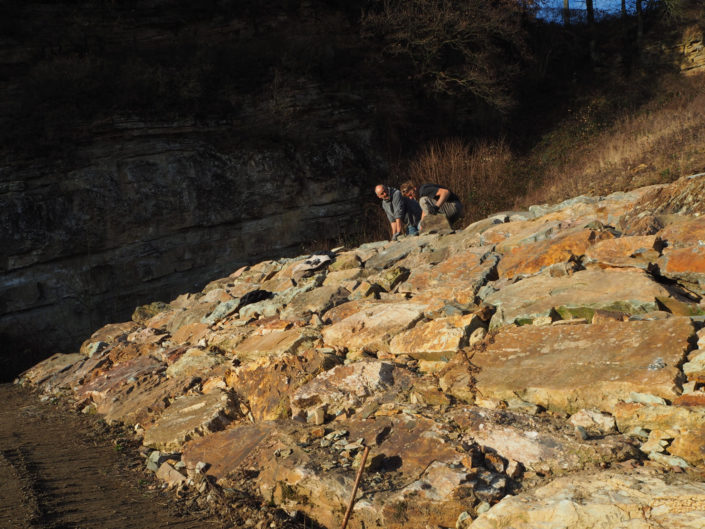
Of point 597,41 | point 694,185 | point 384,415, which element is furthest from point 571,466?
point 597,41

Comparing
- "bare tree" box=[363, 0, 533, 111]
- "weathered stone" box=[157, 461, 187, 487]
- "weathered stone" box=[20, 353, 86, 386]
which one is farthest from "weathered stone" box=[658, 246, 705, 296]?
"bare tree" box=[363, 0, 533, 111]

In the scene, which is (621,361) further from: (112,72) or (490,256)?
(112,72)

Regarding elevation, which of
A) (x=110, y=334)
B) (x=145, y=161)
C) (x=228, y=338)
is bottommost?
(x=110, y=334)

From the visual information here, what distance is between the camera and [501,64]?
18016 millimetres

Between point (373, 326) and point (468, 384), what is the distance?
150 cm

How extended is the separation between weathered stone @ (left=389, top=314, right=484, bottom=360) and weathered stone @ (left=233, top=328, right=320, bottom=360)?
35.1 inches

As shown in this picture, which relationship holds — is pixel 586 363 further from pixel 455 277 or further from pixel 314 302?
pixel 314 302

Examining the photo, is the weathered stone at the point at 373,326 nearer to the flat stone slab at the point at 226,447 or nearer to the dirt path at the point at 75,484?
the flat stone slab at the point at 226,447

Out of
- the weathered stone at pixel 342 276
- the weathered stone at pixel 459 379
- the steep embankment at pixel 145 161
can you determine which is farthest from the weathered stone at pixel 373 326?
the steep embankment at pixel 145 161

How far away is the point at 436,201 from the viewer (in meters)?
9.50

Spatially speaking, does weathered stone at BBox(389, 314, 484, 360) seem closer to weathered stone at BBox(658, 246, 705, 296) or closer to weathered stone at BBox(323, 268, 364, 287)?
weathered stone at BBox(658, 246, 705, 296)

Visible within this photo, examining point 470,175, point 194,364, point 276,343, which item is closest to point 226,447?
point 276,343

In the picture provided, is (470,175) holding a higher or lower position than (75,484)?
higher

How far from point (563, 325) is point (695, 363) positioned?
982 mm
